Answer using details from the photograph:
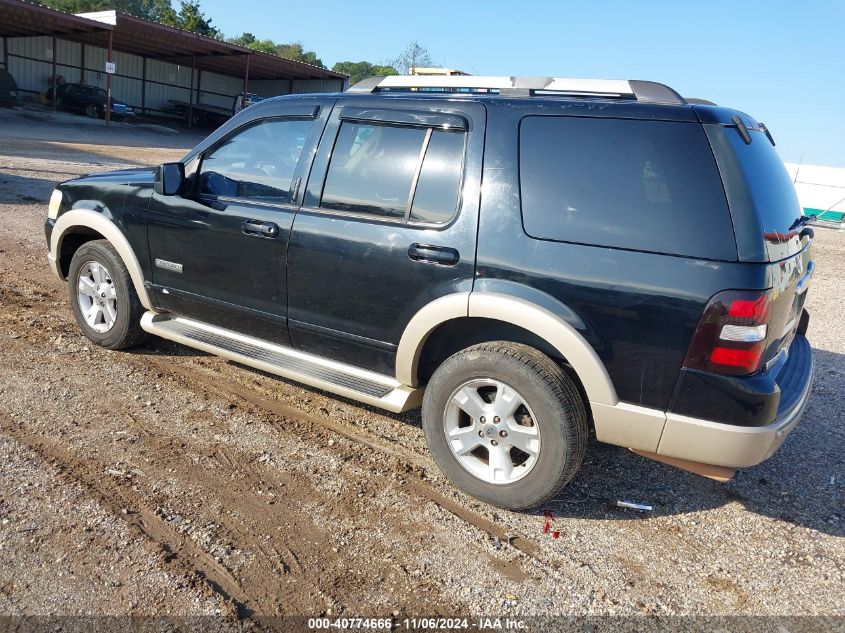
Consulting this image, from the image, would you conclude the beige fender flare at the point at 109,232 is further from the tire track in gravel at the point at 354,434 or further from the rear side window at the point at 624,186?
the rear side window at the point at 624,186

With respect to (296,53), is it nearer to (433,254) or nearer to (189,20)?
(189,20)

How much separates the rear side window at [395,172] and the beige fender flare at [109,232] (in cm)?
166

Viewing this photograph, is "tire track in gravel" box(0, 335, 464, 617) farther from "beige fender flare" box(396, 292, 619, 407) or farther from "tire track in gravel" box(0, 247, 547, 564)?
"beige fender flare" box(396, 292, 619, 407)

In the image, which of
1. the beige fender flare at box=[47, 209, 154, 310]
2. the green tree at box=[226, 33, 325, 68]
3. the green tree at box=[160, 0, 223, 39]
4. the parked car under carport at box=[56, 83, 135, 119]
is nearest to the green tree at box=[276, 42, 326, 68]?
the green tree at box=[226, 33, 325, 68]

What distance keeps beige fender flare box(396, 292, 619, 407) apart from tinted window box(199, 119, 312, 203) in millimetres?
1208

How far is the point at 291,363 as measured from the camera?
3973mm

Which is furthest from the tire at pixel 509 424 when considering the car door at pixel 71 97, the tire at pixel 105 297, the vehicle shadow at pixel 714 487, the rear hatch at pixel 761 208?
the car door at pixel 71 97

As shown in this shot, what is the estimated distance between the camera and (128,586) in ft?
8.45

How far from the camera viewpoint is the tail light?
2.74 m

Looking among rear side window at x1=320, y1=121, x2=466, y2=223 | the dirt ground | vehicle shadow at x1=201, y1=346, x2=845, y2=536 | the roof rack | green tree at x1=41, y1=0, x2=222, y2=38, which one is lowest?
the dirt ground

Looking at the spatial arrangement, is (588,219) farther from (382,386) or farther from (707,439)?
(382,386)

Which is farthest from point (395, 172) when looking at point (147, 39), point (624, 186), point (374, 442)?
point (147, 39)

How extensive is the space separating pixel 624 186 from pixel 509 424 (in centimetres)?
125

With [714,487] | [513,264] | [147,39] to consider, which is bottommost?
[714,487]
